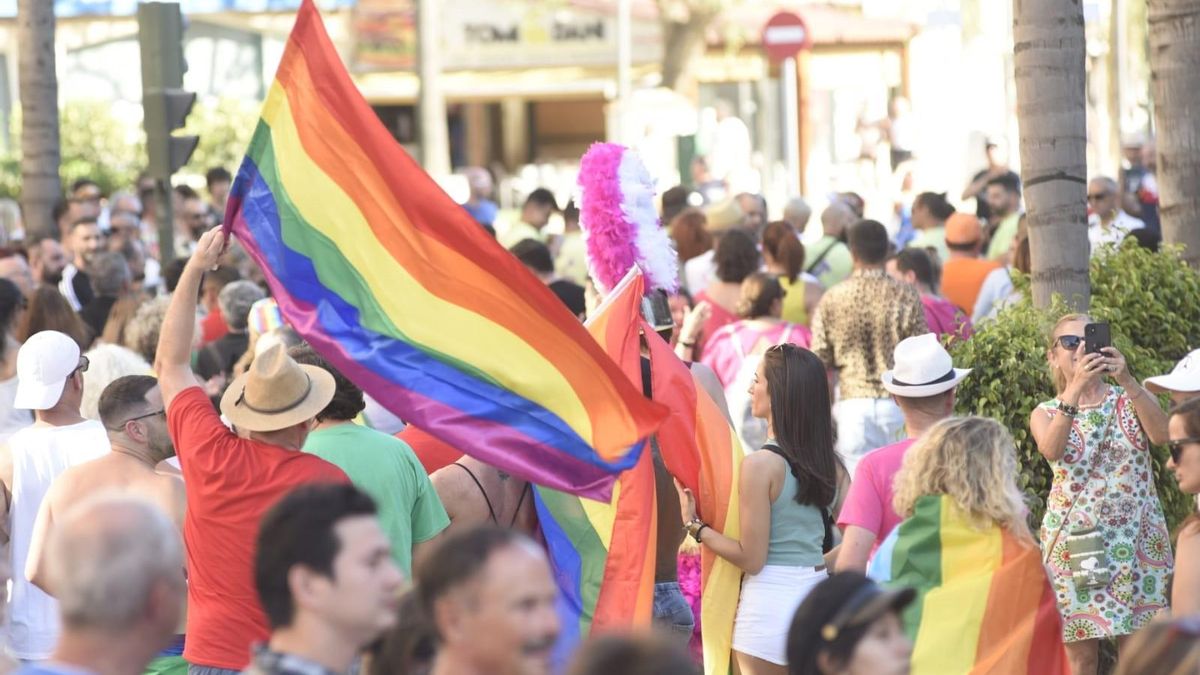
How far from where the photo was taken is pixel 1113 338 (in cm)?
834

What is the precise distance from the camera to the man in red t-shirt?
5.74 m

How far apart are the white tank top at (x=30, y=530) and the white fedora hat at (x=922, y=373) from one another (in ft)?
9.32

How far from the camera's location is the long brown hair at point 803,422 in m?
6.80

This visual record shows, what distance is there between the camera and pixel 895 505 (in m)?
5.97

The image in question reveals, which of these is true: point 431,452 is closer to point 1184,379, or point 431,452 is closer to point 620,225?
point 620,225

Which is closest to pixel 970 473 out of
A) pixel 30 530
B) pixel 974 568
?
pixel 974 568

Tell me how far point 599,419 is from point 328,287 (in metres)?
0.95

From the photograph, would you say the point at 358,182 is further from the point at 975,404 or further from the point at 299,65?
the point at 975,404

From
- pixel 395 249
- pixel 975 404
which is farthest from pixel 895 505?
pixel 975 404

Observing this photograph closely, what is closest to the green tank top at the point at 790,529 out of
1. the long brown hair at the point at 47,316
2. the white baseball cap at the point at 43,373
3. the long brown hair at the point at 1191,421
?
the long brown hair at the point at 1191,421

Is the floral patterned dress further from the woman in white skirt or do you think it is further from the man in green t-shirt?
the man in green t-shirt

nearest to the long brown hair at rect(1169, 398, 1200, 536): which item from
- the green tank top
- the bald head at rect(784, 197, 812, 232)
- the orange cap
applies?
the green tank top

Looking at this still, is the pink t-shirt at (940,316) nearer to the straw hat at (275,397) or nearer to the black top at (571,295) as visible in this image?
the black top at (571,295)

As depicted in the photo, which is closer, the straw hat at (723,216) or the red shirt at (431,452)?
the red shirt at (431,452)
